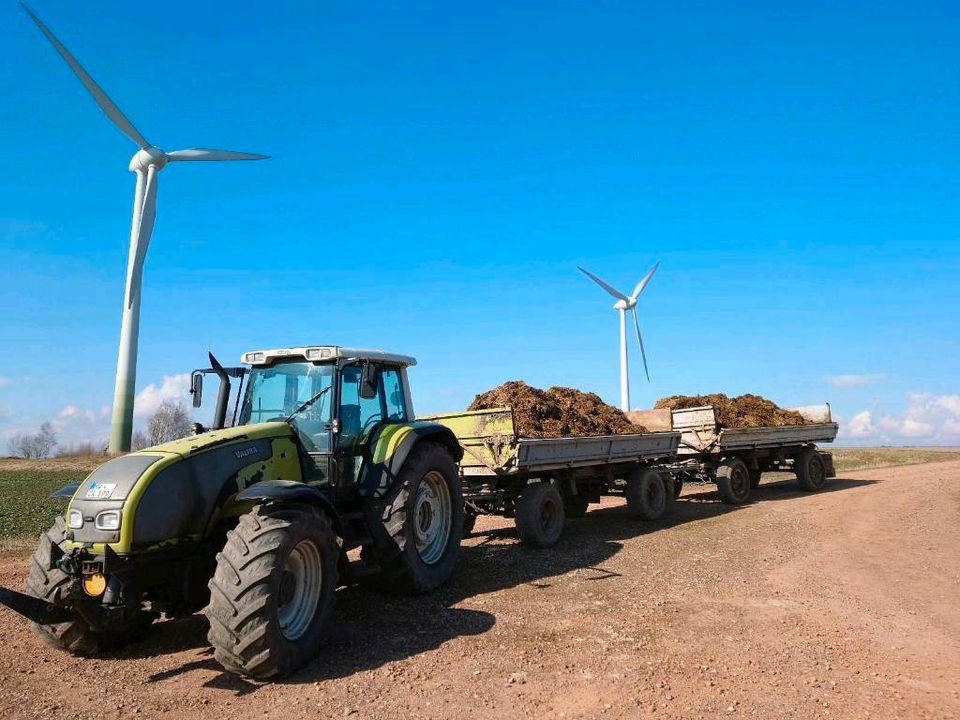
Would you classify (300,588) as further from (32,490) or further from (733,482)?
(32,490)

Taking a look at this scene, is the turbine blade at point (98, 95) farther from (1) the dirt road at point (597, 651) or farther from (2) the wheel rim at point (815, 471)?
(2) the wheel rim at point (815, 471)

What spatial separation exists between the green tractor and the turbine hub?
65.0 ft

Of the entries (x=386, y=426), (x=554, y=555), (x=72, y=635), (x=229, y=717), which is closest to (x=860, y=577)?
(x=554, y=555)

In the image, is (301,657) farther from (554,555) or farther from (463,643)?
(554,555)

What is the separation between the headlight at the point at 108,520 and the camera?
513 cm

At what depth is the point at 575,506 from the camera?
42.7ft

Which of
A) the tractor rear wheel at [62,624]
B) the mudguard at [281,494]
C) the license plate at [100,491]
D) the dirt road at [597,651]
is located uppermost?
the license plate at [100,491]

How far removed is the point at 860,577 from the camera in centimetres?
838

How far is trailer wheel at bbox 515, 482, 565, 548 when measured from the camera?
1005cm

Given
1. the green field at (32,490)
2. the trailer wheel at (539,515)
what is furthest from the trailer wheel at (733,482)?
the green field at (32,490)

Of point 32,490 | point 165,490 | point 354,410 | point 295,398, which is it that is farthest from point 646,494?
point 32,490

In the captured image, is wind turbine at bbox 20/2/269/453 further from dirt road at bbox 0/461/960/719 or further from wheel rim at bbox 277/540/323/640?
wheel rim at bbox 277/540/323/640

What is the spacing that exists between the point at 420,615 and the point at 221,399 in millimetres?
2811

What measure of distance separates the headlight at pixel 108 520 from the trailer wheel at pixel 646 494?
934 centimetres
